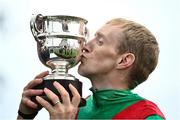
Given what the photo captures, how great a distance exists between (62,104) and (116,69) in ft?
0.82

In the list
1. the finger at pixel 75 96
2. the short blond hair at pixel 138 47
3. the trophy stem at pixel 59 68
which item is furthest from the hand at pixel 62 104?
the short blond hair at pixel 138 47

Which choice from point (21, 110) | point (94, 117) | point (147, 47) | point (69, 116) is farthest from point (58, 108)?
point (147, 47)

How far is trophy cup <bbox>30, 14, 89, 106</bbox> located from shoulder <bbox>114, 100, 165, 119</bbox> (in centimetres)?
17

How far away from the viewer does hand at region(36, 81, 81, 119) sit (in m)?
1.42

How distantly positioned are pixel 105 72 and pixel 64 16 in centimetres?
23

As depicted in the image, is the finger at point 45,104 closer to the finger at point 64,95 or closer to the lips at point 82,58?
the finger at point 64,95

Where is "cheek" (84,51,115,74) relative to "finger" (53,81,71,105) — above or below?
above

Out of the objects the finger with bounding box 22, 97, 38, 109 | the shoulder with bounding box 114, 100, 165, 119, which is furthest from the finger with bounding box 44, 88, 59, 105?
the shoulder with bounding box 114, 100, 165, 119

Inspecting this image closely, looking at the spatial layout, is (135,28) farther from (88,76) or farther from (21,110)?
(21,110)

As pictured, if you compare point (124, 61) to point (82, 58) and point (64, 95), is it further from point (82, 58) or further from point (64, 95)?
point (64, 95)

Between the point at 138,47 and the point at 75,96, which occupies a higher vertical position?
the point at 138,47

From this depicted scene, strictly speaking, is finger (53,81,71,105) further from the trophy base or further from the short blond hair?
the short blond hair

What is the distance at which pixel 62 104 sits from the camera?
4.70ft

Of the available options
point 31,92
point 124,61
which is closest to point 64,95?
point 31,92
